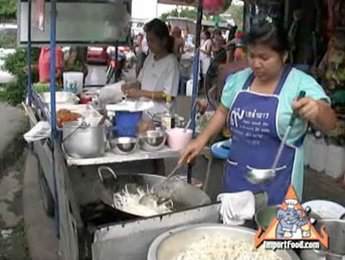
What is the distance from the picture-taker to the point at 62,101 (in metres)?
4.12

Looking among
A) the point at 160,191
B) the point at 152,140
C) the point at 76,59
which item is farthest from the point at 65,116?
the point at 76,59

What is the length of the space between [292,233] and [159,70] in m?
2.75

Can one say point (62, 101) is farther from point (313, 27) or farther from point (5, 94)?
point (5, 94)

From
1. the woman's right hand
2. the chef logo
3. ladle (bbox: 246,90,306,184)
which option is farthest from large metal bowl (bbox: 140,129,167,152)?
the chef logo

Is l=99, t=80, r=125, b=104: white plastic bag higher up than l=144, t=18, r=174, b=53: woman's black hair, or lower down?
lower down

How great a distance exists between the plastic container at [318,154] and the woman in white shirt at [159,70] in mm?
2504

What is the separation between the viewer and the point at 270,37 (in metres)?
2.29

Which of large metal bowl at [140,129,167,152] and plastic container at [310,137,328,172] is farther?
plastic container at [310,137,328,172]

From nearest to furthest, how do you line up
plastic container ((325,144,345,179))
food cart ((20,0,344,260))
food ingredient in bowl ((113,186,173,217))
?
food cart ((20,0,344,260)), food ingredient in bowl ((113,186,173,217)), plastic container ((325,144,345,179))

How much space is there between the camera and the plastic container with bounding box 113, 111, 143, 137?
3.10 metres

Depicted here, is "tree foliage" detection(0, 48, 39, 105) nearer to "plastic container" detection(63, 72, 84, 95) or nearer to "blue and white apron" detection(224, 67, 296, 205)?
"plastic container" detection(63, 72, 84, 95)

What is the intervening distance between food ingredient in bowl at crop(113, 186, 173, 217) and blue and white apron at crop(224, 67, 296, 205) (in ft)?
1.23

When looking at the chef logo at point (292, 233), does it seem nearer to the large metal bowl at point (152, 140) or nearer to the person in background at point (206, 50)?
the large metal bowl at point (152, 140)

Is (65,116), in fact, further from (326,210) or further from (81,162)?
(326,210)
